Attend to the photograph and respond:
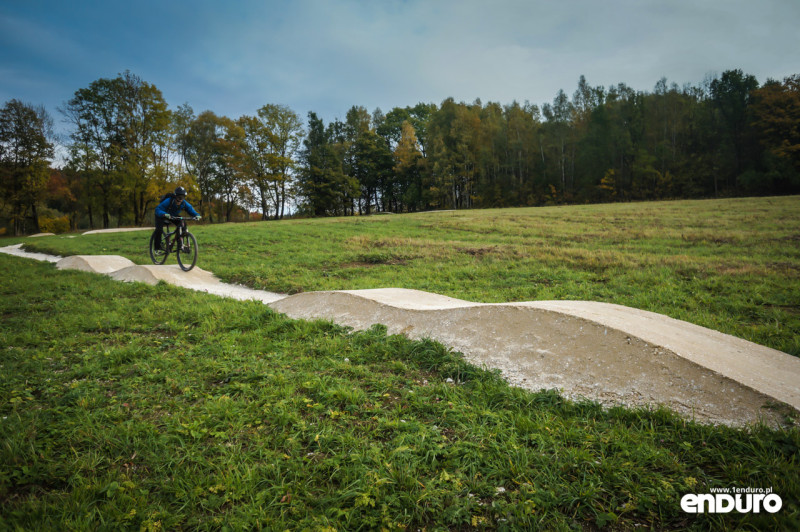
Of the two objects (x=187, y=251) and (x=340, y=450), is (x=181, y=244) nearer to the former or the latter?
(x=187, y=251)

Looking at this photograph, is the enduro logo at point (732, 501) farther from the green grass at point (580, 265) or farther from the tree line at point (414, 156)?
the tree line at point (414, 156)

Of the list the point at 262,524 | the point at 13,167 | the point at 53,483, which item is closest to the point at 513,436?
the point at 262,524

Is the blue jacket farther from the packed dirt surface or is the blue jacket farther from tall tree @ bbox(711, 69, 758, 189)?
tall tree @ bbox(711, 69, 758, 189)

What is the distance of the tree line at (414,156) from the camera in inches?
1565

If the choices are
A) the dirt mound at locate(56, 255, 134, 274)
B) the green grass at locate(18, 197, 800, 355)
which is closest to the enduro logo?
the green grass at locate(18, 197, 800, 355)

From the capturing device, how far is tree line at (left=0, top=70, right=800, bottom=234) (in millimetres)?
39750

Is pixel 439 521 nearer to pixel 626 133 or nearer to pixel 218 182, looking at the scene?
pixel 218 182

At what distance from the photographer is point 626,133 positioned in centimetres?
5491

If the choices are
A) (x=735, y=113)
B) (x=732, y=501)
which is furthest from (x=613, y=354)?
(x=735, y=113)

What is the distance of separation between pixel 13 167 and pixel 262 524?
52.9 m

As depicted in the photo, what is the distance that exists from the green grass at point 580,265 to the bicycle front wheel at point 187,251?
0.75m

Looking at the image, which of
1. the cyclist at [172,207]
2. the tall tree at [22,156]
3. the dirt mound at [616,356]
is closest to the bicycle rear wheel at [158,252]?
the cyclist at [172,207]

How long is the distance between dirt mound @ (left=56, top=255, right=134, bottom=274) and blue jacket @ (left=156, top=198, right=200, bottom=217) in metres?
2.29

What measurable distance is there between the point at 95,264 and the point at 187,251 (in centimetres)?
346
